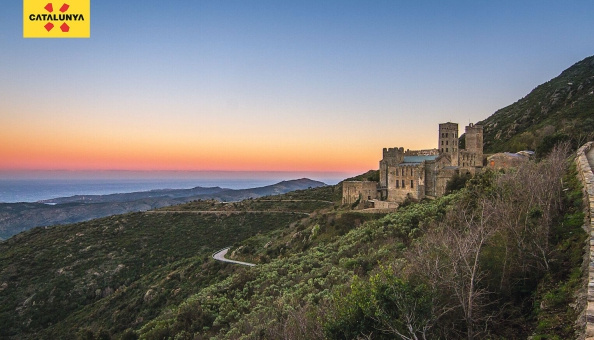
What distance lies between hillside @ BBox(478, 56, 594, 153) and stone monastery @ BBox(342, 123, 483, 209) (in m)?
13.3

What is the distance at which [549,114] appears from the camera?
80.1 m

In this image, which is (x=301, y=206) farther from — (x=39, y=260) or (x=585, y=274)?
(x=585, y=274)

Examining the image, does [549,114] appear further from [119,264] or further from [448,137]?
[119,264]

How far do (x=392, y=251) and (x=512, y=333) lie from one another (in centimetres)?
1238

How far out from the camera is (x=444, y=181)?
3994cm

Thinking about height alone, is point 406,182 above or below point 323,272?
above

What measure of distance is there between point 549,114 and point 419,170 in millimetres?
55992

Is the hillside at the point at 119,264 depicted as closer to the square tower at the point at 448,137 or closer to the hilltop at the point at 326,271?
the hilltop at the point at 326,271

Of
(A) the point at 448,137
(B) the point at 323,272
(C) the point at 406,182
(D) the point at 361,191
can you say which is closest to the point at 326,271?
(B) the point at 323,272

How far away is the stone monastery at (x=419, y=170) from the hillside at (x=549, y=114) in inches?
525

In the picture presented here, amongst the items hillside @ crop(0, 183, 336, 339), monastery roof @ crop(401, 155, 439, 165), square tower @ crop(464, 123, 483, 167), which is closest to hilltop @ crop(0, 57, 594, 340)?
hillside @ crop(0, 183, 336, 339)

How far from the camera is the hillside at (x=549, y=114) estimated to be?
6150 cm

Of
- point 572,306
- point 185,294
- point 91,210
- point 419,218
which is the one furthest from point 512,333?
point 91,210

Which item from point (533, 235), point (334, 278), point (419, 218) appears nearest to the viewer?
point (533, 235)
